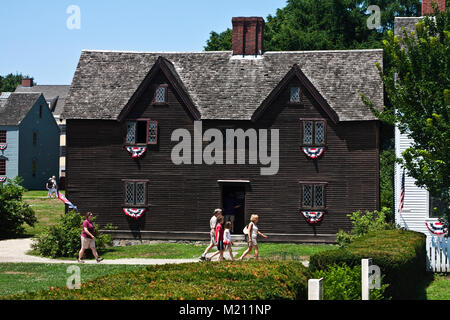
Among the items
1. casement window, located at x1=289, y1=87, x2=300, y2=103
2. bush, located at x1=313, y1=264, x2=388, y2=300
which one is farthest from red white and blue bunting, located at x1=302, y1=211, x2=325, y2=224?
bush, located at x1=313, y1=264, x2=388, y2=300

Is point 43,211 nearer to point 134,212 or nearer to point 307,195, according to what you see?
point 134,212

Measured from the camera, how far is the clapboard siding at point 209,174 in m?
32.5

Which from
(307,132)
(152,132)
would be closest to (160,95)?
(152,132)

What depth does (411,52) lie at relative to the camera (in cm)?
2184

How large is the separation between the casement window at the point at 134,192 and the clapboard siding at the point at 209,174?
0.29m

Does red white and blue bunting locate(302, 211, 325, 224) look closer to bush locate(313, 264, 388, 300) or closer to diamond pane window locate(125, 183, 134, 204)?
diamond pane window locate(125, 183, 134, 204)

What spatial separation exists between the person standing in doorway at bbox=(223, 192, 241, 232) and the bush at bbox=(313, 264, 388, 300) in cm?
1927

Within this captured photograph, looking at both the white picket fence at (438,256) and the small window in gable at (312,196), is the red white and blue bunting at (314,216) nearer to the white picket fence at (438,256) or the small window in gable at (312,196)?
the small window in gable at (312,196)

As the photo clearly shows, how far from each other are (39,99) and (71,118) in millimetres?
37152

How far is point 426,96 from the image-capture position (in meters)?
21.6

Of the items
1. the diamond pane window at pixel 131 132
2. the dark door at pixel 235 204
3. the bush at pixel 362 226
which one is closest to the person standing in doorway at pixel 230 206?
the dark door at pixel 235 204

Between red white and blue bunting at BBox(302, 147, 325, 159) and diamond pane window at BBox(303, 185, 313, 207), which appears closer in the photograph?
red white and blue bunting at BBox(302, 147, 325, 159)

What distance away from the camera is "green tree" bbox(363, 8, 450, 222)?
68.0 feet
